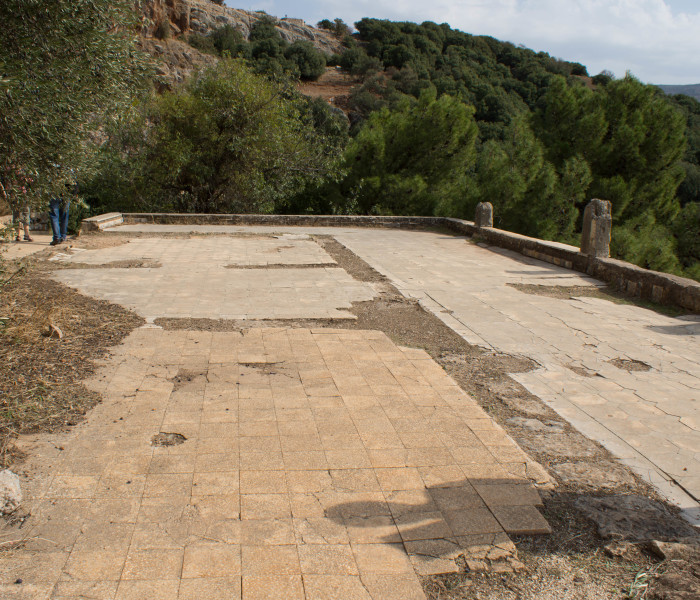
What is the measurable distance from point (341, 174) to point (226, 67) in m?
4.54

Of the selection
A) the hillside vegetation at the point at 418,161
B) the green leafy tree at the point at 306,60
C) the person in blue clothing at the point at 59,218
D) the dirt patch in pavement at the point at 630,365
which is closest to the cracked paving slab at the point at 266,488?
the dirt patch in pavement at the point at 630,365

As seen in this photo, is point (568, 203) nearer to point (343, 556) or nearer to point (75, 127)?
point (75, 127)

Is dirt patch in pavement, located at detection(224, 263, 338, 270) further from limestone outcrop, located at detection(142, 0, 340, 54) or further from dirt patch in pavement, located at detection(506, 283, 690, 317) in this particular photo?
limestone outcrop, located at detection(142, 0, 340, 54)

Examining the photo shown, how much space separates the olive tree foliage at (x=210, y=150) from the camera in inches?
666

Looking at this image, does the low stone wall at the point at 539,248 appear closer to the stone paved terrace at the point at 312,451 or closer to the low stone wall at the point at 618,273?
the low stone wall at the point at 618,273

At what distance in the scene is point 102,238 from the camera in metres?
11.5

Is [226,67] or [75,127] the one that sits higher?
[226,67]

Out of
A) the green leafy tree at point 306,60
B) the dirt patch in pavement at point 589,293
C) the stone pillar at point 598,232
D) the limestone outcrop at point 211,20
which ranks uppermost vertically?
the limestone outcrop at point 211,20

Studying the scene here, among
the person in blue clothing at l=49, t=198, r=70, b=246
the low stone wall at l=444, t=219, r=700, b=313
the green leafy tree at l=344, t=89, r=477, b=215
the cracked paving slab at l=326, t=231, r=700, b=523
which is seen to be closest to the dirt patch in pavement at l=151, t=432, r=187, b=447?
the cracked paving slab at l=326, t=231, r=700, b=523

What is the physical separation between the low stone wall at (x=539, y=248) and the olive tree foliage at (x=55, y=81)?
6792 mm

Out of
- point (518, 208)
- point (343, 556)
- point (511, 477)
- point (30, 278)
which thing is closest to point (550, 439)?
point (511, 477)

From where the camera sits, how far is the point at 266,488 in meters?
2.98

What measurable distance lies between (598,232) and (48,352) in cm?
767

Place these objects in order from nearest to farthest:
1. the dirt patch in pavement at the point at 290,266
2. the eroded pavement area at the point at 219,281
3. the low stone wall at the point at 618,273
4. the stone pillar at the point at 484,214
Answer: the eroded pavement area at the point at 219,281 → the low stone wall at the point at 618,273 → the dirt patch in pavement at the point at 290,266 → the stone pillar at the point at 484,214
